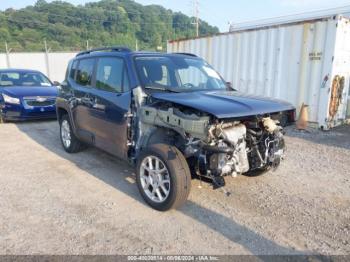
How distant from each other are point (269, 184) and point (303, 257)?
1829 millimetres

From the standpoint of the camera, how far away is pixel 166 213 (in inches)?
153

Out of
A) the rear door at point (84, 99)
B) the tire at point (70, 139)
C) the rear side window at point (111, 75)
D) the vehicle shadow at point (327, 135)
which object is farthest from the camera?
the vehicle shadow at point (327, 135)

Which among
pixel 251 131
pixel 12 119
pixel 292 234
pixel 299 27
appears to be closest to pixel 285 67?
pixel 299 27

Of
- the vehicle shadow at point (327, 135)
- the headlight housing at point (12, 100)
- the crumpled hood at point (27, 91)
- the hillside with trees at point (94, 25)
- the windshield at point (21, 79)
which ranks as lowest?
the vehicle shadow at point (327, 135)

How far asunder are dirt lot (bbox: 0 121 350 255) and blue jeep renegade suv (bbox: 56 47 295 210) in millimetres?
388

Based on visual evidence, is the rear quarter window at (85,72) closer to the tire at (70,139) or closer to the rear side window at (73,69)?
the rear side window at (73,69)

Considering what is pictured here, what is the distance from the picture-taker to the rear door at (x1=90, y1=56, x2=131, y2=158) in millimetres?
4512

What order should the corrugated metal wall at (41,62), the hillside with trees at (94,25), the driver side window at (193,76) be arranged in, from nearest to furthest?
the driver side window at (193,76), the corrugated metal wall at (41,62), the hillside with trees at (94,25)

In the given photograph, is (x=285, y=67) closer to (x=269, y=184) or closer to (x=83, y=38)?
(x=269, y=184)

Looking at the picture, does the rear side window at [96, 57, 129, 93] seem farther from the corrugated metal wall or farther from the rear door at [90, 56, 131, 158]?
the corrugated metal wall

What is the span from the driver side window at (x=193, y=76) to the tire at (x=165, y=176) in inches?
50.3

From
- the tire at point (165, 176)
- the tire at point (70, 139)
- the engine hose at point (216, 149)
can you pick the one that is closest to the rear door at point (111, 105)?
the tire at point (165, 176)

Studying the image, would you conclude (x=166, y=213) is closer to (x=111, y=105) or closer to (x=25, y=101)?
(x=111, y=105)

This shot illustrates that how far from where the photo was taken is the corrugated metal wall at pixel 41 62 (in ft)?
71.8
